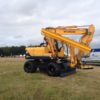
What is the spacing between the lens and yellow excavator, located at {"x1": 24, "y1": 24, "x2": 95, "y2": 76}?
21.5 meters

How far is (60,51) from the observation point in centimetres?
2280

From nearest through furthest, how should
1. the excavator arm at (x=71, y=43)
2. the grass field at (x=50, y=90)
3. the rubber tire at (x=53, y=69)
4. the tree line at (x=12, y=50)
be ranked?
the grass field at (x=50, y=90) → the rubber tire at (x=53, y=69) → the excavator arm at (x=71, y=43) → the tree line at (x=12, y=50)

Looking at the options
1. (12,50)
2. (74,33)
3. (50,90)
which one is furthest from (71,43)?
(12,50)

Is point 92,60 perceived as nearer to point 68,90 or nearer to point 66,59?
point 66,59

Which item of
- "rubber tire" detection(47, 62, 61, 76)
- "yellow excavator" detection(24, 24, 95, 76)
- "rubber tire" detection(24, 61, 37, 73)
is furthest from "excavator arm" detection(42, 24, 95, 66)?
"rubber tire" detection(24, 61, 37, 73)

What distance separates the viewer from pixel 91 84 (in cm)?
1722

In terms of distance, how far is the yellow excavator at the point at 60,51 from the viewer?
21500 mm

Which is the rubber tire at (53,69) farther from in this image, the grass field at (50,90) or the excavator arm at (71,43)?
the grass field at (50,90)

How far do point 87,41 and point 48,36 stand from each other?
303cm

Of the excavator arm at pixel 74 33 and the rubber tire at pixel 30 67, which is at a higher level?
the excavator arm at pixel 74 33

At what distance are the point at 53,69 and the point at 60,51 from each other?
7.29ft

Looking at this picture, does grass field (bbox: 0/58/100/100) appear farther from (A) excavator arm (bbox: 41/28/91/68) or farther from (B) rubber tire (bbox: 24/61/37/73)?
(B) rubber tire (bbox: 24/61/37/73)

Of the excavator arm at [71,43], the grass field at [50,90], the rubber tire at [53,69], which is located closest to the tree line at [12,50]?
the excavator arm at [71,43]

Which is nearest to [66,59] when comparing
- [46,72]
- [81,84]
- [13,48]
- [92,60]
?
[46,72]
